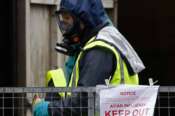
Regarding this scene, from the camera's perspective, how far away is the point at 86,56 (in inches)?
185

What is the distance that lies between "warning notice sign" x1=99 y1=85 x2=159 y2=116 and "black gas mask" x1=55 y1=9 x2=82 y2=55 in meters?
0.40

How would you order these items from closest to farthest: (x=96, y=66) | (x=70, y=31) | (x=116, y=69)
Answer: (x=96, y=66) < (x=116, y=69) < (x=70, y=31)

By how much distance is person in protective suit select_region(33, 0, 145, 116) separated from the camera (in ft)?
15.4

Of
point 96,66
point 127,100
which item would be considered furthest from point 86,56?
point 127,100

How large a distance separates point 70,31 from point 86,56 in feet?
0.85

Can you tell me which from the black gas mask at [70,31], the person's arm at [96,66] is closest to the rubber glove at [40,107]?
the person's arm at [96,66]

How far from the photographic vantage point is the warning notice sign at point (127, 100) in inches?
184

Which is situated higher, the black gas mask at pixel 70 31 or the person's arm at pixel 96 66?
the black gas mask at pixel 70 31

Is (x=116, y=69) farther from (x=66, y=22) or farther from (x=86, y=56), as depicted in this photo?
(x=66, y=22)

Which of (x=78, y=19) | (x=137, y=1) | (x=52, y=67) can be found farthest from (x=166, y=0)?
(x=78, y=19)

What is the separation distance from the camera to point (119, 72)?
477 centimetres

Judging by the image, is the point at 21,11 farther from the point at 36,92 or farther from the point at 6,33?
the point at 36,92

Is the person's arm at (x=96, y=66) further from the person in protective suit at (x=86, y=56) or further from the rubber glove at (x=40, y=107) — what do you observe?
the rubber glove at (x=40, y=107)

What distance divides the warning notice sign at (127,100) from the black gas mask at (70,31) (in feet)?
1.32
